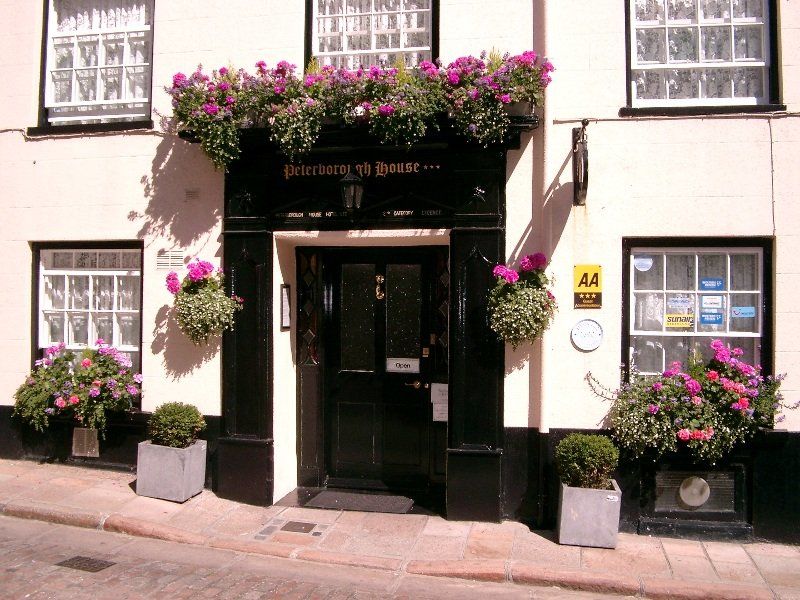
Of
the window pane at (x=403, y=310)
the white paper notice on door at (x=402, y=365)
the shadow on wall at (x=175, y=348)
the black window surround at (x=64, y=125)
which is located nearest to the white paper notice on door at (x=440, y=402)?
the white paper notice on door at (x=402, y=365)

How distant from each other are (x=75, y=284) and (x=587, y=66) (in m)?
6.09

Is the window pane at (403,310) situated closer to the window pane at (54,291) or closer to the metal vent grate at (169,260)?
the metal vent grate at (169,260)

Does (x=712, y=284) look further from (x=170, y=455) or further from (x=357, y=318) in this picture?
(x=170, y=455)

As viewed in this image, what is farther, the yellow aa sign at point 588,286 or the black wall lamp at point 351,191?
the black wall lamp at point 351,191

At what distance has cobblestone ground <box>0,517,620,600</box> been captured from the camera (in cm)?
489

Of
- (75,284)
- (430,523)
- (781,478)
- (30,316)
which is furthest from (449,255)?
(30,316)

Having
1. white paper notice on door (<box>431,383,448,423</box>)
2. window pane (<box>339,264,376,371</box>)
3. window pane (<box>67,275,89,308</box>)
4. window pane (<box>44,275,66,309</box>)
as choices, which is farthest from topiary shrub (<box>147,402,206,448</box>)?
white paper notice on door (<box>431,383,448,423</box>)

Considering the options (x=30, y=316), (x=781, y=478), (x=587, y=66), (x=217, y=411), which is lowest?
(x=781, y=478)

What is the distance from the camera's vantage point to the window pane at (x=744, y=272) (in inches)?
243

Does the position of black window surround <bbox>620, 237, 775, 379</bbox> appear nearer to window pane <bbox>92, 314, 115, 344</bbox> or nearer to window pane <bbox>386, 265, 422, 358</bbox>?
window pane <bbox>386, 265, 422, 358</bbox>

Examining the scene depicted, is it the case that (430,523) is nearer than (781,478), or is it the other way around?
(781,478)

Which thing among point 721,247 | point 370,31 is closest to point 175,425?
point 370,31

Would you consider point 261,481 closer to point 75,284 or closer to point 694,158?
point 75,284

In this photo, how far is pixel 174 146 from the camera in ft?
23.2
